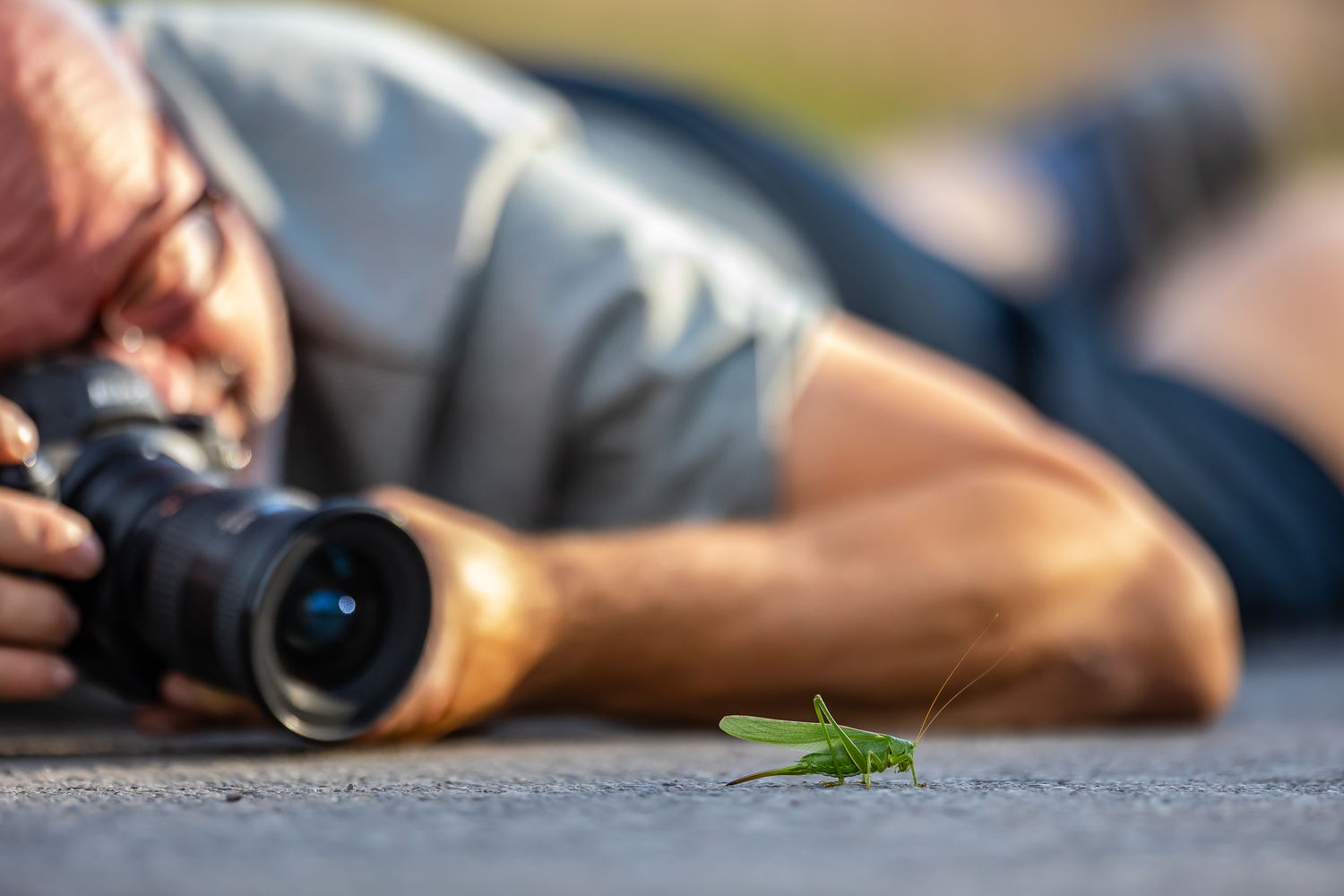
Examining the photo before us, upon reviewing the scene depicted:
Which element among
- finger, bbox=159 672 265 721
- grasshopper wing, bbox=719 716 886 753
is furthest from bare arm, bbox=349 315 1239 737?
grasshopper wing, bbox=719 716 886 753

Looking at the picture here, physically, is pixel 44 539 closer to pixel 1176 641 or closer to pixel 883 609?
pixel 883 609

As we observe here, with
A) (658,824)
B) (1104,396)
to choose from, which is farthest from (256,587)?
(1104,396)

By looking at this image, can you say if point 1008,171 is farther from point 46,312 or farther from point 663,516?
point 46,312

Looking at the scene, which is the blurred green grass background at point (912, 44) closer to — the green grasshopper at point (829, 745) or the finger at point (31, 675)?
the finger at point (31, 675)

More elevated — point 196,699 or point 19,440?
point 19,440

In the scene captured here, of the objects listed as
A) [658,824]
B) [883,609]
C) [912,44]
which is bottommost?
[658,824]

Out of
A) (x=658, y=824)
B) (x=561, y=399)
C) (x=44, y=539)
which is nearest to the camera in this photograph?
(x=658, y=824)
